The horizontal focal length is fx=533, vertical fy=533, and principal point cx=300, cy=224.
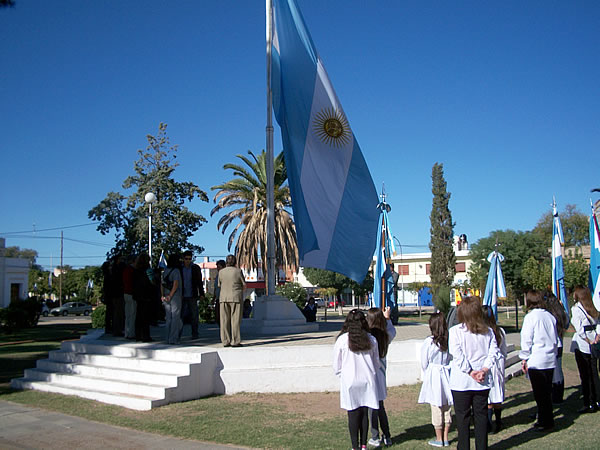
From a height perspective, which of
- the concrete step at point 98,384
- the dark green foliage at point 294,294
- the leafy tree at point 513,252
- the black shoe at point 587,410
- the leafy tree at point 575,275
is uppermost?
the leafy tree at point 513,252

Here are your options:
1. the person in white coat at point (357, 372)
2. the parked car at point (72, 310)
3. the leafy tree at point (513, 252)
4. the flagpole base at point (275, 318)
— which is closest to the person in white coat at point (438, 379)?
the person in white coat at point (357, 372)

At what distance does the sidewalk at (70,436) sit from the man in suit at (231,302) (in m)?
2.95

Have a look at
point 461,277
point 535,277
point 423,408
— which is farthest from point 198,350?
point 461,277

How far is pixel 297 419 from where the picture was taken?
7500mm

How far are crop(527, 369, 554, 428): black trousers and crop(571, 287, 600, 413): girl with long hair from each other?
3.82 ft

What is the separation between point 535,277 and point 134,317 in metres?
31.3

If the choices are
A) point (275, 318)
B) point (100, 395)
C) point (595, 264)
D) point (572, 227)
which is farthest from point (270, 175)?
point (572, 227)

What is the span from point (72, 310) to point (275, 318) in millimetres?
50619

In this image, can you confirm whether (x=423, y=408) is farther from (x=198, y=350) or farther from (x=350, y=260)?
(x=350, y=260)

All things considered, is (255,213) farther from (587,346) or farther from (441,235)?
(441,235)

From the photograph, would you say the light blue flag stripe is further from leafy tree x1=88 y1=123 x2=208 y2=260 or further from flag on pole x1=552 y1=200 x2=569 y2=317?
leafy tree x1=88 y1=123 x2=208 y2=260

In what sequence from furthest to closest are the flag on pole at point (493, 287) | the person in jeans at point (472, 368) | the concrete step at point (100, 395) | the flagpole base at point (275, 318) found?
the flagpole base at point (275, 318)
the flag on pole at point (493, 287)
the concrete step at point (100, 395)
the person in jeans at point (472, 368)

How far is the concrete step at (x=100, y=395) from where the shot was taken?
26.2 ft

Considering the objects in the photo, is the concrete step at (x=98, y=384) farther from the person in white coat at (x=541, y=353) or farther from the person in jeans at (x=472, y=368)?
the person in white coat at (x=541, y=353)
